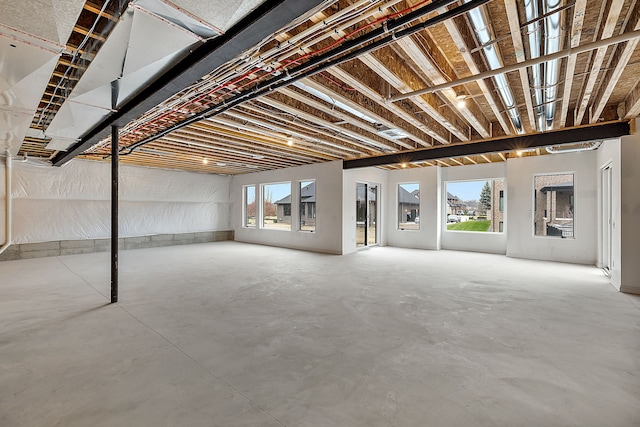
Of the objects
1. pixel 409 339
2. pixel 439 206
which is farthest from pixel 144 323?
pixel 439 206

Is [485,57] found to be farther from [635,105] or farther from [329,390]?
[329,390]

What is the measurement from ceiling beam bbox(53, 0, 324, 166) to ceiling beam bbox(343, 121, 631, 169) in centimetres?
468

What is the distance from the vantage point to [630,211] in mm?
4016

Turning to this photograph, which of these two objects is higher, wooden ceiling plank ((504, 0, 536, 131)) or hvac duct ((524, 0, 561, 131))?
hvac duct ((524, 0, 561, 131))

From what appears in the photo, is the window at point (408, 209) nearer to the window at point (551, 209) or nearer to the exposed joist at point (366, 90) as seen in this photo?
the window at point (551, 209)

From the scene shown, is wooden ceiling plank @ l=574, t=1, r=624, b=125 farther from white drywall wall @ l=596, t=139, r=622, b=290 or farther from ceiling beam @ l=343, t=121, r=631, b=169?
white drywall wall @ l=596, t=139, r=622, b=290

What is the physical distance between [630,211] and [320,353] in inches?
191

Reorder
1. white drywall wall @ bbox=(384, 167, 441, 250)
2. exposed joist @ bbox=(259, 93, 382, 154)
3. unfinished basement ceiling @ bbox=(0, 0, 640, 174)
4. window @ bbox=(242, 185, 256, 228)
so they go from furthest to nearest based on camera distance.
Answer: window @ bbox=(242, 185, 256, 228) < white drywall wall @ bbox=(384, 167, 441, 250) < exposed joist @ bbox=(259, 93, 382, 154) < unfinished basement ceiling @ bbox=(0, 0, 640, 174)

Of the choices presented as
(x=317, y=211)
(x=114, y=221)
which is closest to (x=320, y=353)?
(x=114, y=221)

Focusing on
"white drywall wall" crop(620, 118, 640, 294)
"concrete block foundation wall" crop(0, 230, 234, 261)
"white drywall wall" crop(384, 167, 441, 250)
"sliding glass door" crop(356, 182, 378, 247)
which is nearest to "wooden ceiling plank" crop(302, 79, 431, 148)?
"white drywall wall" crop(620, 118, 640, 294)

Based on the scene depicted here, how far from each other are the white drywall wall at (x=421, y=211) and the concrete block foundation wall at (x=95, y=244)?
594 cm

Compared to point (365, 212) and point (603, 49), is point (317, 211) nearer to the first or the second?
point (365, 212)

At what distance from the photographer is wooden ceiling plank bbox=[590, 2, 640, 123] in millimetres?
2199

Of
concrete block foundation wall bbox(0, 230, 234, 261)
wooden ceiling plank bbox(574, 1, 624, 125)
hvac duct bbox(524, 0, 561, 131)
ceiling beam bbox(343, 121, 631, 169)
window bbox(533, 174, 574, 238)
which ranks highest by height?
hvac duct bbox(524, 0, 561, 131)
